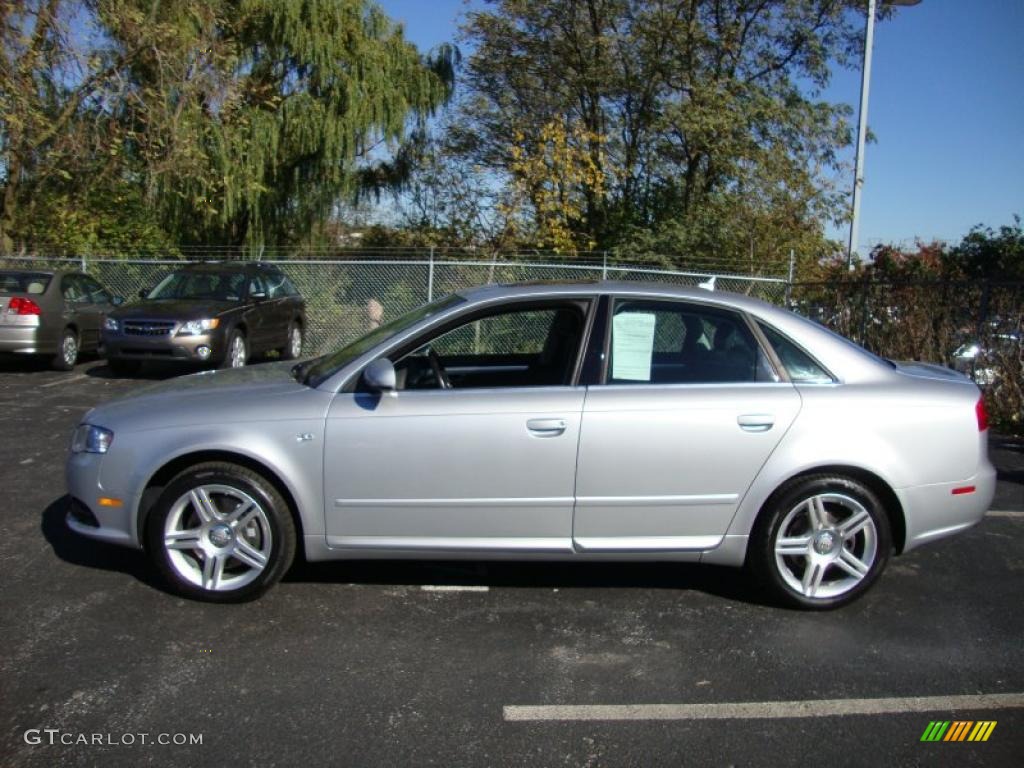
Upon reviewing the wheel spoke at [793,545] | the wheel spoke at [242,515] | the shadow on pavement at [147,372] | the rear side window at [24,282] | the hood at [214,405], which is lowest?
the shadow on pavement at [147,372]

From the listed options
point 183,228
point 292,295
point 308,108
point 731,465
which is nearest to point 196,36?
point 308,108

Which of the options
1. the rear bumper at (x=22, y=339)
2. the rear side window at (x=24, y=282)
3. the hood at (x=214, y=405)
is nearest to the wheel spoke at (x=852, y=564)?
the hood at (x=214, y=405)

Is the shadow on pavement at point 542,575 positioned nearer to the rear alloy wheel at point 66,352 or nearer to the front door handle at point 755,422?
the front door handle at point 755,422

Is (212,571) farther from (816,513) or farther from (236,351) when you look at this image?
(236,351)

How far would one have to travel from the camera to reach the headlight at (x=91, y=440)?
4.14 m

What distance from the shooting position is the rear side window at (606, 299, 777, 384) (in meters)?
4.27

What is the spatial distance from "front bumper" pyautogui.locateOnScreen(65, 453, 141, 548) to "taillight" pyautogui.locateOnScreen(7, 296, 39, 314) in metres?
8.33

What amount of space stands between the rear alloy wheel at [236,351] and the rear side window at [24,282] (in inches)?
104

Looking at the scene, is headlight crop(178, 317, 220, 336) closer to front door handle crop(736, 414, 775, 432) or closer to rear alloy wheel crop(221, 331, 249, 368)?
rear alloy wheel crop(221, 331, 249, 368)

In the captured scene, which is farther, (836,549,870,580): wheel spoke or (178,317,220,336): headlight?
(178,317,220,336): headlight

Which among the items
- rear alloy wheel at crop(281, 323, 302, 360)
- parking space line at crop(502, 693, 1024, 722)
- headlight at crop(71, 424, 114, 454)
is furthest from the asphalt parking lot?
rear alloy wheel at crop(281, 323, 302, 360)

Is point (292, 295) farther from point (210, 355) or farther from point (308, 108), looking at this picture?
point (308, 108)

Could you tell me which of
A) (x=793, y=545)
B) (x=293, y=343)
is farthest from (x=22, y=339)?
(x=793, y=545)

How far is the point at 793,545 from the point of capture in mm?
4215
